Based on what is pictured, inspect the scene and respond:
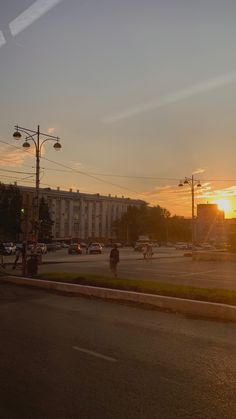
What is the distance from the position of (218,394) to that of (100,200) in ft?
509

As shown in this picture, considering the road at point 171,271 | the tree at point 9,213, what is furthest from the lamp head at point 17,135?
the tree at point 9,213

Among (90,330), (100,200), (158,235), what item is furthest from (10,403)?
(158,235)

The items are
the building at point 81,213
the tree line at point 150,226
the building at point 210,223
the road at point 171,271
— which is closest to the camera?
the road at point 171,271

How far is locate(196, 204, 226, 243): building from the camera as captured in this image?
157 metres

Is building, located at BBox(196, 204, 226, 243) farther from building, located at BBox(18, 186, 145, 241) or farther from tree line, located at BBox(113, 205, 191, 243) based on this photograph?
building, located at BBox(18, 186, 145, 241)

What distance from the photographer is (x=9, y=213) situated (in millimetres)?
91062

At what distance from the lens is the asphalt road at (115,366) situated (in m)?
5.03

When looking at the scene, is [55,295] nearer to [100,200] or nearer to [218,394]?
[218,394]

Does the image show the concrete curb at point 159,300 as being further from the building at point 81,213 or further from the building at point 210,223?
the building at point 210,223

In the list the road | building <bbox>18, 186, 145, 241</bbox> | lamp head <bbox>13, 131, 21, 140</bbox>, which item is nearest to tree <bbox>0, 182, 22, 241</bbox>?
building <bbox>18, 186, 145, 241</bbox>

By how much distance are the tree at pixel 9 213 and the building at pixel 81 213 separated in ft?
122

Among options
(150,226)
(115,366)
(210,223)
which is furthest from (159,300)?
(150,226)

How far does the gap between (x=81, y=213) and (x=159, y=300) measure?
460 feet

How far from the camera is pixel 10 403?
5121 millimetres
